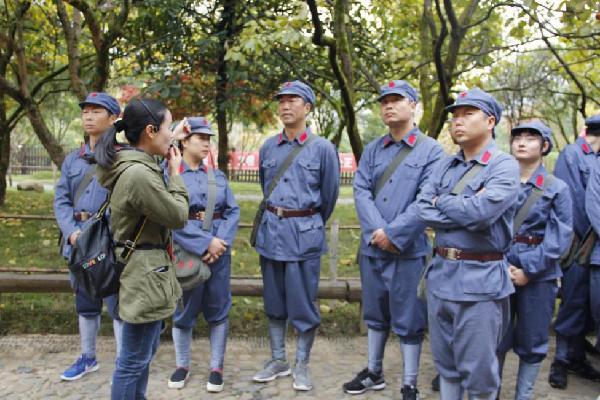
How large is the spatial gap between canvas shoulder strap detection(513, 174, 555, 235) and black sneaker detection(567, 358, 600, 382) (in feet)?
4.89

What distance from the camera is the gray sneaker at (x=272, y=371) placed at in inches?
169

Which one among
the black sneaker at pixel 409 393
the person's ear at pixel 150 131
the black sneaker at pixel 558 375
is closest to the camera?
the person's ear at pixel 150 131

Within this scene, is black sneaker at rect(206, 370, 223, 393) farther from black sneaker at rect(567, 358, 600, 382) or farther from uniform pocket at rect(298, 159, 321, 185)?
black sneaker at rect(567, 358, 600, 382)

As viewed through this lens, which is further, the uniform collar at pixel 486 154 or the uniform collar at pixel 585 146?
the uniform collar at pixel 585 146

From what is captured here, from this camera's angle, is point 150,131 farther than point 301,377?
No

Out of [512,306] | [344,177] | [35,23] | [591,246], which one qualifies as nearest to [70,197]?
[512,306]

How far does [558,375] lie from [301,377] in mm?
1946

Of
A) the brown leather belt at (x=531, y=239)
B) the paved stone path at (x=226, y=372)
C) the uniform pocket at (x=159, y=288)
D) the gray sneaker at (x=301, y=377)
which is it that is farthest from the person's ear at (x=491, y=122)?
the gray sneaker at (x=301, y=377)

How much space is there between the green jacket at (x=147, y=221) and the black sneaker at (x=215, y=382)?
1.28 metres

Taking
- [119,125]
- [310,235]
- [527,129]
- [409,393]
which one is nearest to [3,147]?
[310,235]

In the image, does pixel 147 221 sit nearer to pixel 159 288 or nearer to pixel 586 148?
pixel 159 288

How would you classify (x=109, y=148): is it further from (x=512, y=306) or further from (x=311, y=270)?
(x=512, y=306)

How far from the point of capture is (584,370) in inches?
178

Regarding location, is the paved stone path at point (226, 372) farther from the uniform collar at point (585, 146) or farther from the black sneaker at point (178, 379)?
the uniform collar at point (585, 146)
